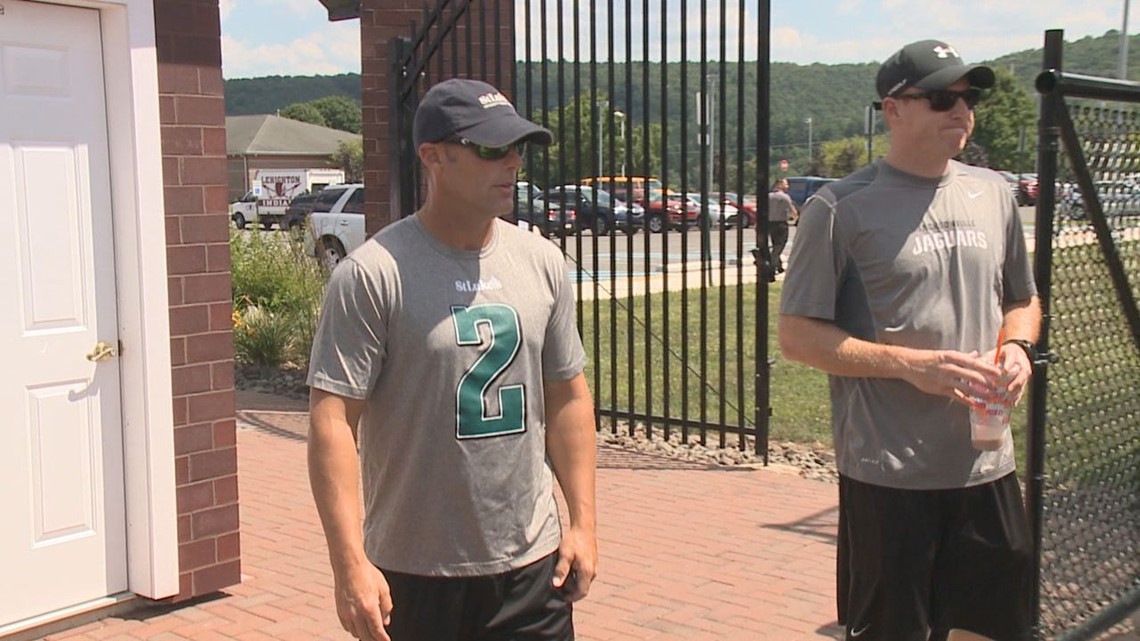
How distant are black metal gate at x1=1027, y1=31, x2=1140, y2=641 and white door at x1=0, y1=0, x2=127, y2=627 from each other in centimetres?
340

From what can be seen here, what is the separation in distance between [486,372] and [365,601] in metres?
0.55

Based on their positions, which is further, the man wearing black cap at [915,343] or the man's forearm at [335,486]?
the man wearing black cap at [915,343]

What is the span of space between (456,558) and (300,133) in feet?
289

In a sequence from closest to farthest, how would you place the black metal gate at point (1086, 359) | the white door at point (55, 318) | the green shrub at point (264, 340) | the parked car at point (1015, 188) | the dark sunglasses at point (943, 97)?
the dark sunglasses at point (943, 97)
the parked car at point (1015, 188)
the black metal gate at point (1086, 359)
the white door at point (55, 318)
the green shrub at point (264, 340)

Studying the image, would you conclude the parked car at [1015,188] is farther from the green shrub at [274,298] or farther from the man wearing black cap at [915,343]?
the green shrub at [274,298]

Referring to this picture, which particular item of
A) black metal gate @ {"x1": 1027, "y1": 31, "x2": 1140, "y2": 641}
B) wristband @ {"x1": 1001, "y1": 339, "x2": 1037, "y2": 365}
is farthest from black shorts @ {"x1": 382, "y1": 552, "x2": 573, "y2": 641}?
black metal gate @ {"x1": 1027, "y1": 31, "x2": 1140, "y2": 641}

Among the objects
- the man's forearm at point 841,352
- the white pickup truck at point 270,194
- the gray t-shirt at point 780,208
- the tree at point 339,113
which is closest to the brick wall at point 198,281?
the man's forearm at point 841,352

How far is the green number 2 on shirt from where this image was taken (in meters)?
2.61

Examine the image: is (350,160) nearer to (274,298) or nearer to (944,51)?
(274,298)

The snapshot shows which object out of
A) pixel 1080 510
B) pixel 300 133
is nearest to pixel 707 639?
pixel 1080 510

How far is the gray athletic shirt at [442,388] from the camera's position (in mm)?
2549

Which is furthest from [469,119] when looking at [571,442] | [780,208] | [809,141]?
[809,141]

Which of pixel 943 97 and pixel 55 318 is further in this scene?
pixel 55 318

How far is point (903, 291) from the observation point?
122 inches
